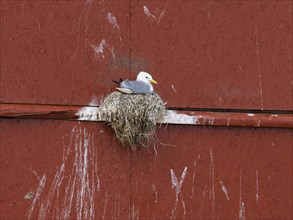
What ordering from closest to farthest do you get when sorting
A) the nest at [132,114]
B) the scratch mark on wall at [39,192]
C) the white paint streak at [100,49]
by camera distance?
the nest at [132,114]
the scratch mark on wall at [39,192]
the white paint streak at [100,49]

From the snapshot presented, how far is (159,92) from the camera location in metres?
4.34

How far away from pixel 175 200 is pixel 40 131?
1.24 m

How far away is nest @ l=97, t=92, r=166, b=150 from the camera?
4.04 metres

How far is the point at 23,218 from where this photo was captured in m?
4.13

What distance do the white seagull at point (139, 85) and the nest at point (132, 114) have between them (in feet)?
0.13

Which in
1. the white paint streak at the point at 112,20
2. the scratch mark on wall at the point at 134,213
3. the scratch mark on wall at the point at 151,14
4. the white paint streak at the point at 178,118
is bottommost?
the scratch mark on wall at the point at 134,213

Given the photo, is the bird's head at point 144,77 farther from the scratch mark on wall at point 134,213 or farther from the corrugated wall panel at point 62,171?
the scratch mark on wall at point 134,213

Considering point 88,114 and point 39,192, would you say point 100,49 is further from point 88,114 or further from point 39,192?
point 39,192

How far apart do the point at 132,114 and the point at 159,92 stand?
42 centimetres

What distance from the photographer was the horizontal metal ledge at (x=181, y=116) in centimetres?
410

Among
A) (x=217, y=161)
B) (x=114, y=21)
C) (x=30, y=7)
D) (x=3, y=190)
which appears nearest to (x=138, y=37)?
(x=114, y=21)

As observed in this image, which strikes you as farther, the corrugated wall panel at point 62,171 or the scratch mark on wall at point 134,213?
the scratch mark on wall at point 134,213

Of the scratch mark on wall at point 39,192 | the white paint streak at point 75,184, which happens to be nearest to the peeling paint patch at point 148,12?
the white paint streak at point 75,184

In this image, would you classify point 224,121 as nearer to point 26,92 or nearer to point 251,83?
point 251,83
